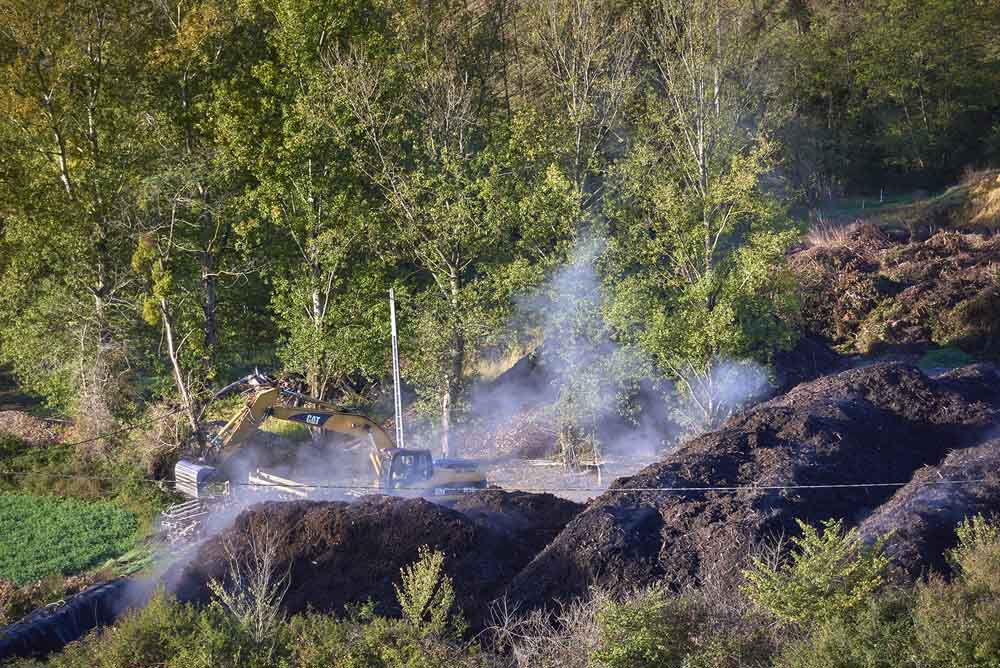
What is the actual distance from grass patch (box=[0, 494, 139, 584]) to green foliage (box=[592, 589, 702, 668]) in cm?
1311

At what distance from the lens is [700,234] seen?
22250 mm

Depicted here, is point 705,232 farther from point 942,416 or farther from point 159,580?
point 159,580

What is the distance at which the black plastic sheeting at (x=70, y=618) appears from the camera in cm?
1466

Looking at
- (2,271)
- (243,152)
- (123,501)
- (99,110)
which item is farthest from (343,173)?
(2,271)

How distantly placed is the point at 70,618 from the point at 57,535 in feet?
22.2

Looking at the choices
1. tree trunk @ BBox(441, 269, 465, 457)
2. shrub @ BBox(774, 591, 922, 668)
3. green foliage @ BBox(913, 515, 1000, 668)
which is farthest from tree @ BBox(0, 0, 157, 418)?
green foliage @ BBox(913, 515, 1000, 668)

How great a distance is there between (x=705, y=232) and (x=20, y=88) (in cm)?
1853

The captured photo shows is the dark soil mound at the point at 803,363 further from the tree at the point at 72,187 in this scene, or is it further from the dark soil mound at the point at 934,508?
the tree at the point at 72,187

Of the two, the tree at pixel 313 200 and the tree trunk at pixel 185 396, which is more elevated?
the tree at pixel 313 200

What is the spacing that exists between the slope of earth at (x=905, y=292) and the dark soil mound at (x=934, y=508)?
40.1 feet

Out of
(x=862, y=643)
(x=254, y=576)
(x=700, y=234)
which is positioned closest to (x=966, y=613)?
(x=862, y=643)

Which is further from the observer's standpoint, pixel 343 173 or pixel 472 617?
pixel 343 173

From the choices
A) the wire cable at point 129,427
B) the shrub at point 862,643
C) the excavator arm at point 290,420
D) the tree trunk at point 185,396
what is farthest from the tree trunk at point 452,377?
the shrub at point 862,643

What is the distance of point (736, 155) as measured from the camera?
70.7 ft
